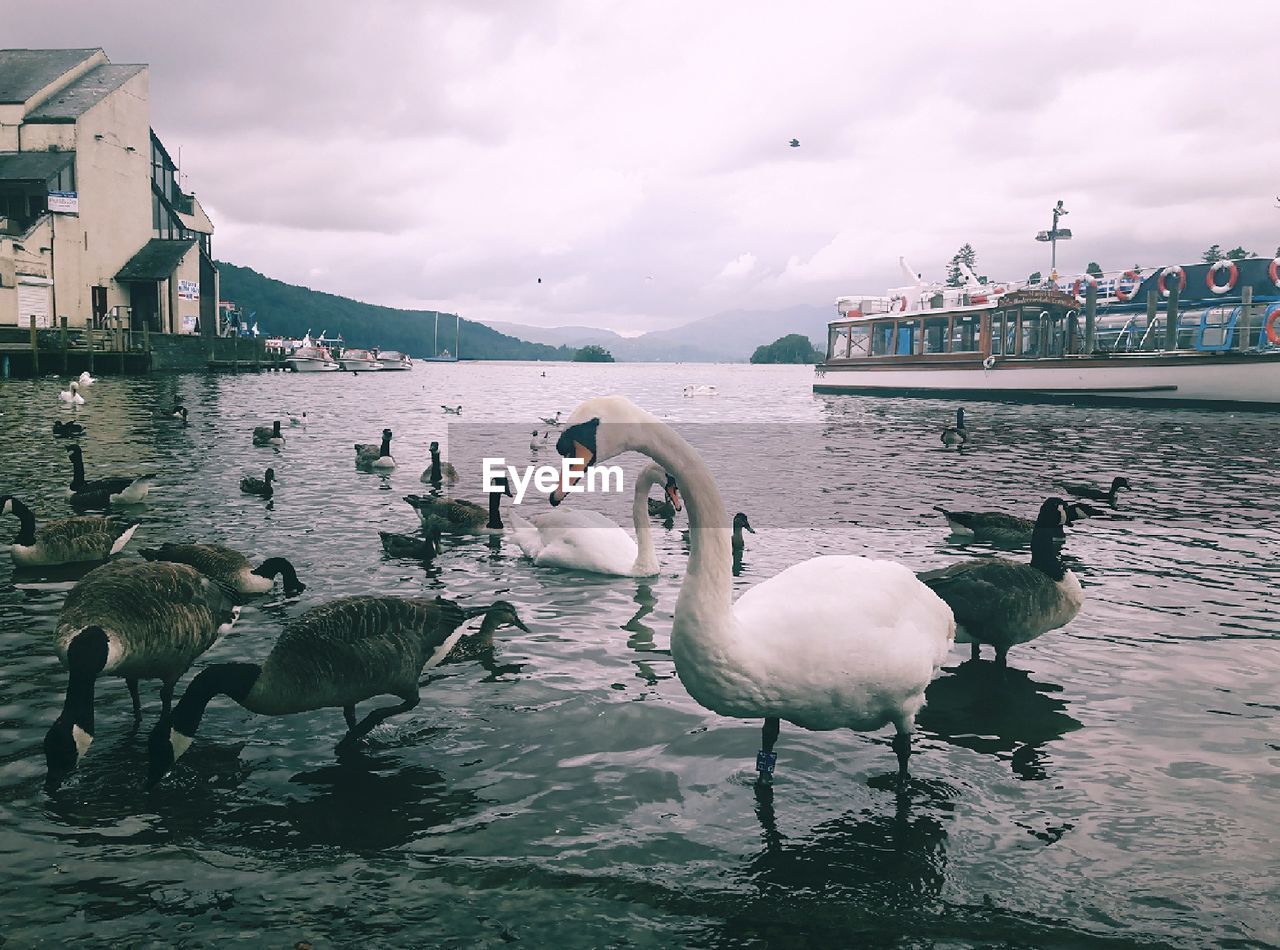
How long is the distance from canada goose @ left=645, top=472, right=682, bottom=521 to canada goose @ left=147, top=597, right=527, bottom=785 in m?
6.36

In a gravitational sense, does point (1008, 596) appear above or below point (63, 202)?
below

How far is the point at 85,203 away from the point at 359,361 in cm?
6479

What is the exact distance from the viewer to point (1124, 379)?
157ft

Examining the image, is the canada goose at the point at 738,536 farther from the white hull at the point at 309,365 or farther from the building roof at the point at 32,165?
the white hull at the point at 309,365

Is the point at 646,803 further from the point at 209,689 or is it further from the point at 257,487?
the point at 257,487

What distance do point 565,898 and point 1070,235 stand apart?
68.0m

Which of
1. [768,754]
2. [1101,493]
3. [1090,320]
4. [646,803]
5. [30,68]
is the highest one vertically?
[30,68]

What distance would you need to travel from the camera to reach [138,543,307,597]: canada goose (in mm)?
8820

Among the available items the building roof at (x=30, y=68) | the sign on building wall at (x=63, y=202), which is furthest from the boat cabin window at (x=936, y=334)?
the building roof at (x=30, y=68)

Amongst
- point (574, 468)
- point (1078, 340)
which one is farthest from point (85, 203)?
point (1078, 340)

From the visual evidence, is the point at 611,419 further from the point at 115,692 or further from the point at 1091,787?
the point at 115,692

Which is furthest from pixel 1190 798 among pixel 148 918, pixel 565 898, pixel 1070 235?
pixel 1070 235

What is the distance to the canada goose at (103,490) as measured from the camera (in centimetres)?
1316

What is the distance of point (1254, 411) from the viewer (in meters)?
43.4
